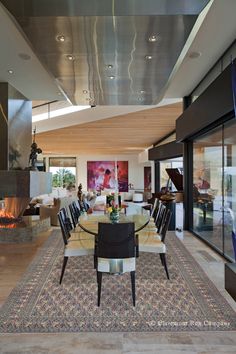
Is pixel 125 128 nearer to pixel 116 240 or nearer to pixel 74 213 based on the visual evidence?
pixel 74 213

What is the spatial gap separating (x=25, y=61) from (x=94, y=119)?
11.7ft

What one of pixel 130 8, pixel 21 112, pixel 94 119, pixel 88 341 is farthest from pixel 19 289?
pixel 94 119

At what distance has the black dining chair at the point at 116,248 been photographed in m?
2.85

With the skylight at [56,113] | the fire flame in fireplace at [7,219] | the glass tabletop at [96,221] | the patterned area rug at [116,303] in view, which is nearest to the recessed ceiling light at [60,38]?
the glass tabletop at [96,221]

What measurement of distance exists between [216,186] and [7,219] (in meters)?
4.56

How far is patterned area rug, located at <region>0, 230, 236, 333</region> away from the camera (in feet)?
8.23

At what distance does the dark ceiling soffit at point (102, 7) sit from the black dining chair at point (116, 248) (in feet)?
7.06

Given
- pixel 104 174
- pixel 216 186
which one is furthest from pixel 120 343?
pixel 104 174

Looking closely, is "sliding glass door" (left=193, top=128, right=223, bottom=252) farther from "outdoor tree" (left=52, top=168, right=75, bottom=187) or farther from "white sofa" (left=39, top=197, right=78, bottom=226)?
"outdoor tree" (left=52, top=168, right=75, bottom=187)

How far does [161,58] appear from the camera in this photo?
348 centimetres

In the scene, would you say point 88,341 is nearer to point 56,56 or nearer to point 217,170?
point 56,56

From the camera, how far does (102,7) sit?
98.1 inches

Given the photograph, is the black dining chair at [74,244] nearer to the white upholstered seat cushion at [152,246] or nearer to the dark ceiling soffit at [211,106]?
the white upholstered seat cushion at [152,246]

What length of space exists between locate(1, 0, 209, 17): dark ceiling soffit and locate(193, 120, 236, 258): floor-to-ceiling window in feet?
6.81
